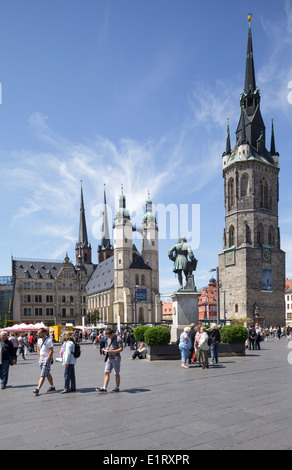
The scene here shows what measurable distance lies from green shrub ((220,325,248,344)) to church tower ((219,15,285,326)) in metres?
55.0

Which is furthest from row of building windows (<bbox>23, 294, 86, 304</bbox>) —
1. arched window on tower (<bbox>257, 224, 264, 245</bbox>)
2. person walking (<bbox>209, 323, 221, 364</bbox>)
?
person walking (<bbox>209, 323, 221, 364</bbox>)

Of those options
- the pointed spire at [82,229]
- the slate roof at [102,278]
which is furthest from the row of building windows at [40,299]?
the pointed spire at [82,229]

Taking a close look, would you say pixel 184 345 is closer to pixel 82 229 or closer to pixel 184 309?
pixel 184 309

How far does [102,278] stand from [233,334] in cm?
10246

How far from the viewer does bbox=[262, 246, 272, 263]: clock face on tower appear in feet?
252

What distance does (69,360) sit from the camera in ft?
35.3

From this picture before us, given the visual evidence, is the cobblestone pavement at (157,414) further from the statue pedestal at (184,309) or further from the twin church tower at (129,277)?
the twin church tower at (129,277)

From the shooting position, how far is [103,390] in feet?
35.8

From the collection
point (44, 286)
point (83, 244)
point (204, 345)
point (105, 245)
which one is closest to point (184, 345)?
point (204, 345)

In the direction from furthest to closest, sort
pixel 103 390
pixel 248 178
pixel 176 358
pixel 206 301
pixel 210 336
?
pixel 206 301 < pixel 248 178 < pixel 176 358 < pixel 210 336 < pixel 103 390

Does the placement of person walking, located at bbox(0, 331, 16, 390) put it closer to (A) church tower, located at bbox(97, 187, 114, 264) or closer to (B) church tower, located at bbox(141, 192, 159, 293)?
(B) church tower, located at bbox(141, 192, 159, 293)

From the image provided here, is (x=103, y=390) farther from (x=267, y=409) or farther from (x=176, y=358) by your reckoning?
(x=176, y=358)

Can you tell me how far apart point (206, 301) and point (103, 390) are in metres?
116
